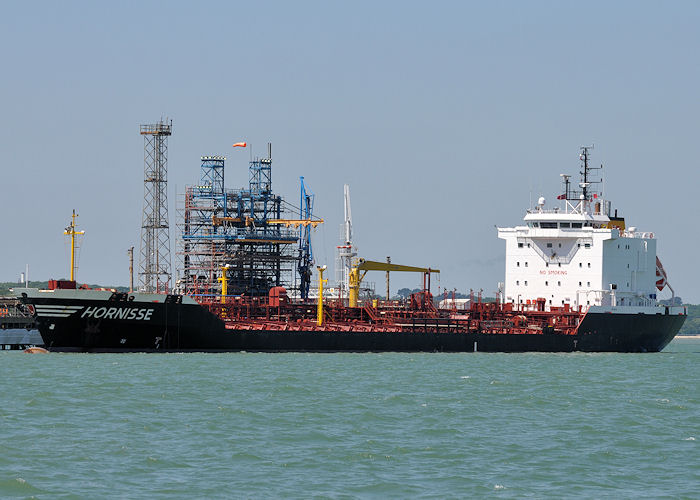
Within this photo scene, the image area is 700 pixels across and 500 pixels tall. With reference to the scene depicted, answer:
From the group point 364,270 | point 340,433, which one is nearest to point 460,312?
point 364,270

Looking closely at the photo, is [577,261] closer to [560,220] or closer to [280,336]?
[560,220]

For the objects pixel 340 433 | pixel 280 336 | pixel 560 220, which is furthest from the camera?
pixel 560 220

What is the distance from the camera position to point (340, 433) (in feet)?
91.7

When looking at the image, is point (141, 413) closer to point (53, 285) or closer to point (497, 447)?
point (497, 447)

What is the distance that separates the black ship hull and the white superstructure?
179cm

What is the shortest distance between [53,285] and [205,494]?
32963 millimetres

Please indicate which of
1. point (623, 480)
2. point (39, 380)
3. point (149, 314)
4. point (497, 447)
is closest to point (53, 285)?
point (149, 314)

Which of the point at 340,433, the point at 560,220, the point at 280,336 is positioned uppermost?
the point at 560,220

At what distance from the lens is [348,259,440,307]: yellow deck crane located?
64.6 m

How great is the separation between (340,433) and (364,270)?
3826 cm

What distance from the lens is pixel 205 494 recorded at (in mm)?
21156

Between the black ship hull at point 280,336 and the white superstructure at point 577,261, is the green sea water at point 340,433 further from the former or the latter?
the white superstructure at point 577,261

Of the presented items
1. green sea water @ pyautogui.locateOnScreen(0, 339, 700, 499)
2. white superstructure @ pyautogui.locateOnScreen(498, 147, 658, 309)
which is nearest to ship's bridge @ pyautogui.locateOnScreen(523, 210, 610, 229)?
white superstructure @ pyautogui.locateOnScreen(498, 147, 658, 309)

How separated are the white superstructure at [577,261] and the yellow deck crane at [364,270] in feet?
17.4
